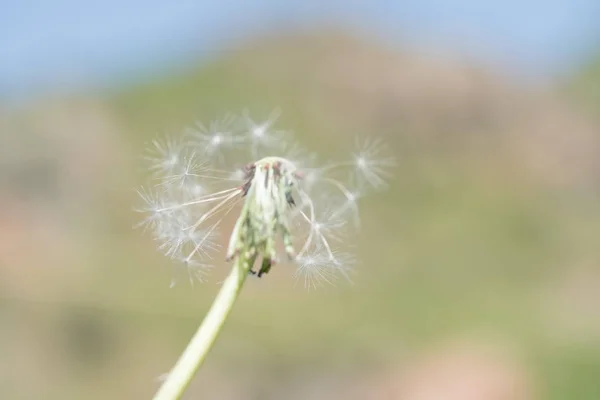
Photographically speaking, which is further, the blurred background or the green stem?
the blurred background

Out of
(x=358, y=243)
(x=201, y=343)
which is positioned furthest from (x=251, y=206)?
(x=358, y=243)

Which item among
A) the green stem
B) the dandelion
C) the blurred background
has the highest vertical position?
the blurred background

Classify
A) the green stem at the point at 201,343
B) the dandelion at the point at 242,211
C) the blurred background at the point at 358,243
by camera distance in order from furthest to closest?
the blurred background at the point at 358,243 < the dandelion at the point at 242,211 < the green stem at the point at 201,343

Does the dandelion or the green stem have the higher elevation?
the dandelion

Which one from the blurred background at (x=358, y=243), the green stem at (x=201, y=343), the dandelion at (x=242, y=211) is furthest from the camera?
the blurred background at (x=358, y=243)

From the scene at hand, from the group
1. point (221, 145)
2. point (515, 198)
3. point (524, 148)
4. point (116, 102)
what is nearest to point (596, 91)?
point (524, 148)

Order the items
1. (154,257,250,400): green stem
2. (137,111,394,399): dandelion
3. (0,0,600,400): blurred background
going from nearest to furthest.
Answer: (154,257,250,400): green stem, (137,111,394,399): dandelion, (0,0,600,400): blurred background

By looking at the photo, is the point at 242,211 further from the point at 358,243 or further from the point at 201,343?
the point at 358,243

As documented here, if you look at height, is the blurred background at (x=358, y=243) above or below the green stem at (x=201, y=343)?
above

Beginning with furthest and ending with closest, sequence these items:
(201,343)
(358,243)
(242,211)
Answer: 1. (358,243)
2. (242,211)
3. (201,343)
